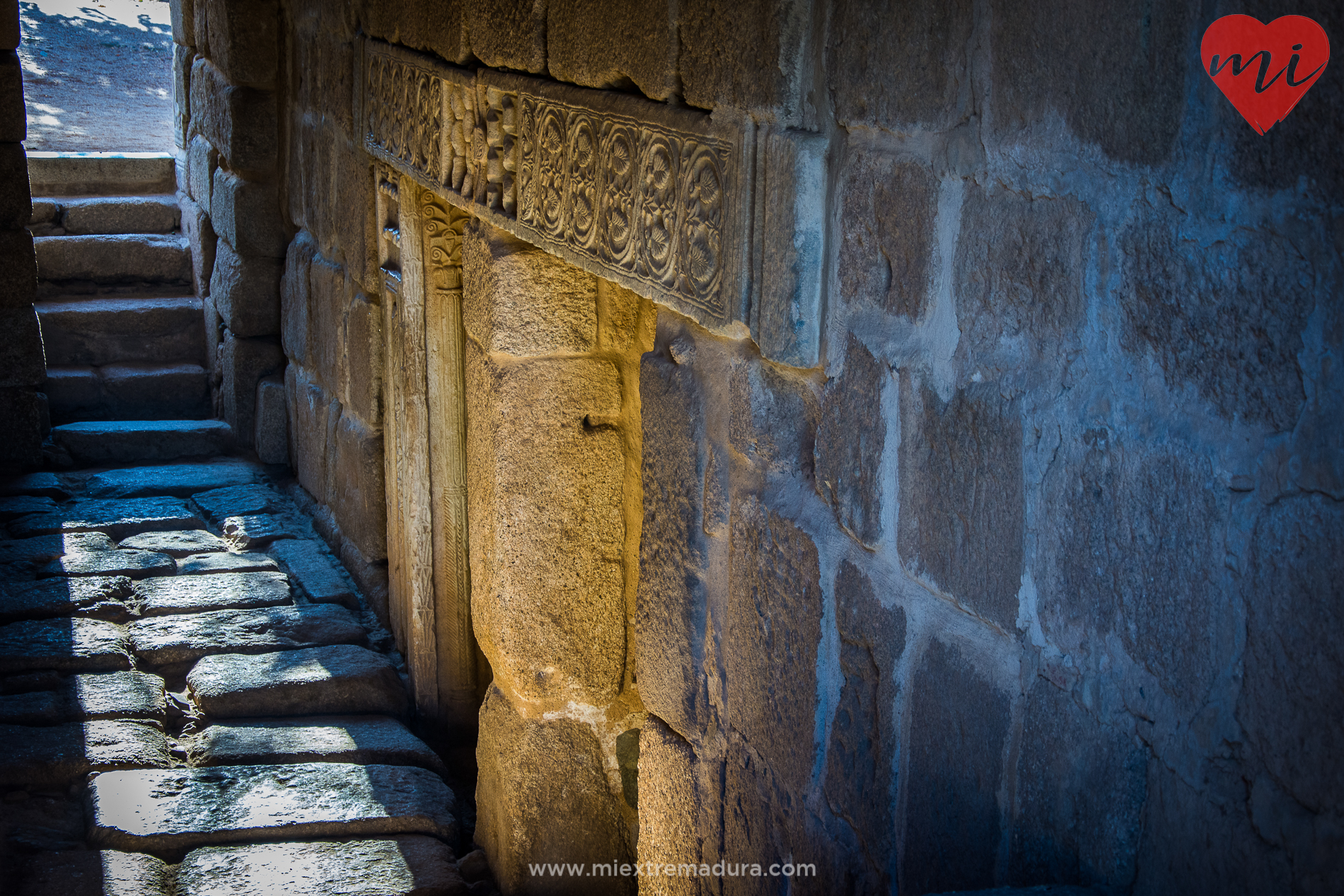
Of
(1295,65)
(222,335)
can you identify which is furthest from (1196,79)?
(222,335)

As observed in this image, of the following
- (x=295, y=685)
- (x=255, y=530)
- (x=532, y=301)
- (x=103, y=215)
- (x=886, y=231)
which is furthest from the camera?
(x=103, y=215)

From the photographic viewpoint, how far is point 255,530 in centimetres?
572

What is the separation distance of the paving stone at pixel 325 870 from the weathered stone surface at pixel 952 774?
213 cm

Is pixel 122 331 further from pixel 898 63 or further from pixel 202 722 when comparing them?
pixel 898 63

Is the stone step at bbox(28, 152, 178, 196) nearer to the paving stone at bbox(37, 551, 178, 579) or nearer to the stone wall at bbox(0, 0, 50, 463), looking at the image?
the stone wall at bbox(0, 0, 50, 463)

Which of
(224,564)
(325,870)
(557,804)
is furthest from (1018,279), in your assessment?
(224,564)

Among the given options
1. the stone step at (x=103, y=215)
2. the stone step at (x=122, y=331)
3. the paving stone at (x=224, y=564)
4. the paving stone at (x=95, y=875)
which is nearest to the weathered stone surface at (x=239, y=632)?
the paving stone at (x=224, y=564)

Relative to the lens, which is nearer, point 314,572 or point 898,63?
point 898,63

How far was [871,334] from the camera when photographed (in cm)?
154

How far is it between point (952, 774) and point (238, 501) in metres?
5.21

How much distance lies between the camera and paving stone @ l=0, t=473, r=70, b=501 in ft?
19.9

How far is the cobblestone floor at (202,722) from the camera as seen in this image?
3.38m

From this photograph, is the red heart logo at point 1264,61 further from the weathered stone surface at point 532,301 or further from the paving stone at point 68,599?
the paving stone at point 68,599

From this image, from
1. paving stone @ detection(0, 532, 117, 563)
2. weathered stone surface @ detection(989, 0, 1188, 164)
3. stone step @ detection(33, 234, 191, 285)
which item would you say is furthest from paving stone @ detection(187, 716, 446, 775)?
stone step @ detection(33, 234, 191, 285)
